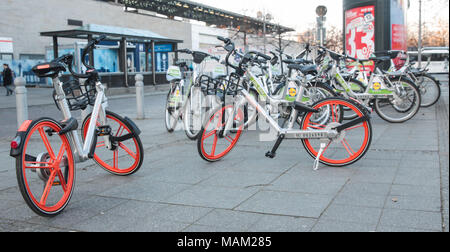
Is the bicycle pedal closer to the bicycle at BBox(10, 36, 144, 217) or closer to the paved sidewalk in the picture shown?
the paved sidewalk

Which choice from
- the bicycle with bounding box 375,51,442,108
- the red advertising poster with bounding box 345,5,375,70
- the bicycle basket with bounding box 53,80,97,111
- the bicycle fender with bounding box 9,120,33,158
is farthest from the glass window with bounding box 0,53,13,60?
the bicycle fender with bounding box 9,120,33,158

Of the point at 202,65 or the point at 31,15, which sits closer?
the point at 202,65

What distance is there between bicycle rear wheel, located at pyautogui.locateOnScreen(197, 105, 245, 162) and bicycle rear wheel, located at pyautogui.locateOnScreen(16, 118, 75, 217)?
1.62 meters

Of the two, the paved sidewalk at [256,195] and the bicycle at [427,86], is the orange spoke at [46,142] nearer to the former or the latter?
the paved sidewalk at [256,195]

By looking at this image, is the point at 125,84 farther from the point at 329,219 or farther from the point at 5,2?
the point at 329,219

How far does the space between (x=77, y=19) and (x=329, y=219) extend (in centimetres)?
3854

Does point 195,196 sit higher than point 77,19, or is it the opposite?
point 77,19

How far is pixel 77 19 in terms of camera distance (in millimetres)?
38406

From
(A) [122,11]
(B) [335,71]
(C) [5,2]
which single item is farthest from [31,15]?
(B) [335,71]

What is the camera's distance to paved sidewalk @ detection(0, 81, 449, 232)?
10.6 feet

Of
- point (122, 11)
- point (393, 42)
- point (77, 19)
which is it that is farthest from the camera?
point (122, 11)

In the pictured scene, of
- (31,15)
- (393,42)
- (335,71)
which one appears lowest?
(335,71)

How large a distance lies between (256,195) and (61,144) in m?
1.63
